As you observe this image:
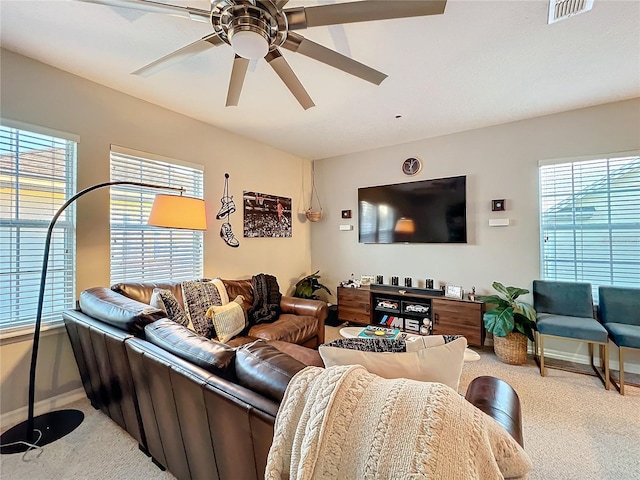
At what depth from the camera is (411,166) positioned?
3949 mm

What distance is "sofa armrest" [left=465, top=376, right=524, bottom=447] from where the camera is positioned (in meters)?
0.97

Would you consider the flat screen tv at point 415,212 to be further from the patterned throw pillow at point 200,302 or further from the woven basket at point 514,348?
the patterned throw pillow at point 200,302

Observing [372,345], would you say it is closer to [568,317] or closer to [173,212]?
[173,212]

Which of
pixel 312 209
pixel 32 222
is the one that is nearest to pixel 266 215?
pixel 312 209

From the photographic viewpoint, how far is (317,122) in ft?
10.7

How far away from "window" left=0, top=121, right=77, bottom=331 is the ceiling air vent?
3.49m

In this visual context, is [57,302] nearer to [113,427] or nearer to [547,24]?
[113,427]

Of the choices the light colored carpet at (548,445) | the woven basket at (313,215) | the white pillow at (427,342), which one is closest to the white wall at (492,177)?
the woven basket at (313,215)

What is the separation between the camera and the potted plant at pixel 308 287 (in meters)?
4.25

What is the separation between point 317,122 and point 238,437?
307 centimetres

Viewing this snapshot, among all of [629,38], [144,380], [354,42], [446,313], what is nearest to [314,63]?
[354,42]

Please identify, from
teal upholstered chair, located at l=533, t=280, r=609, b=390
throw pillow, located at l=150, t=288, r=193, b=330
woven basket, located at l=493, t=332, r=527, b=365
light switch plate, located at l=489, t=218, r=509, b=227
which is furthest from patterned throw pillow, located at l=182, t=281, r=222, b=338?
light switch plate, located at l=489, t=218, r=509, b=227

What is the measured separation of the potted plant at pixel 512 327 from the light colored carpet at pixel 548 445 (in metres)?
0.47

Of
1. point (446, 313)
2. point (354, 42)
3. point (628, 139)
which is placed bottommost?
point (446, 313)
